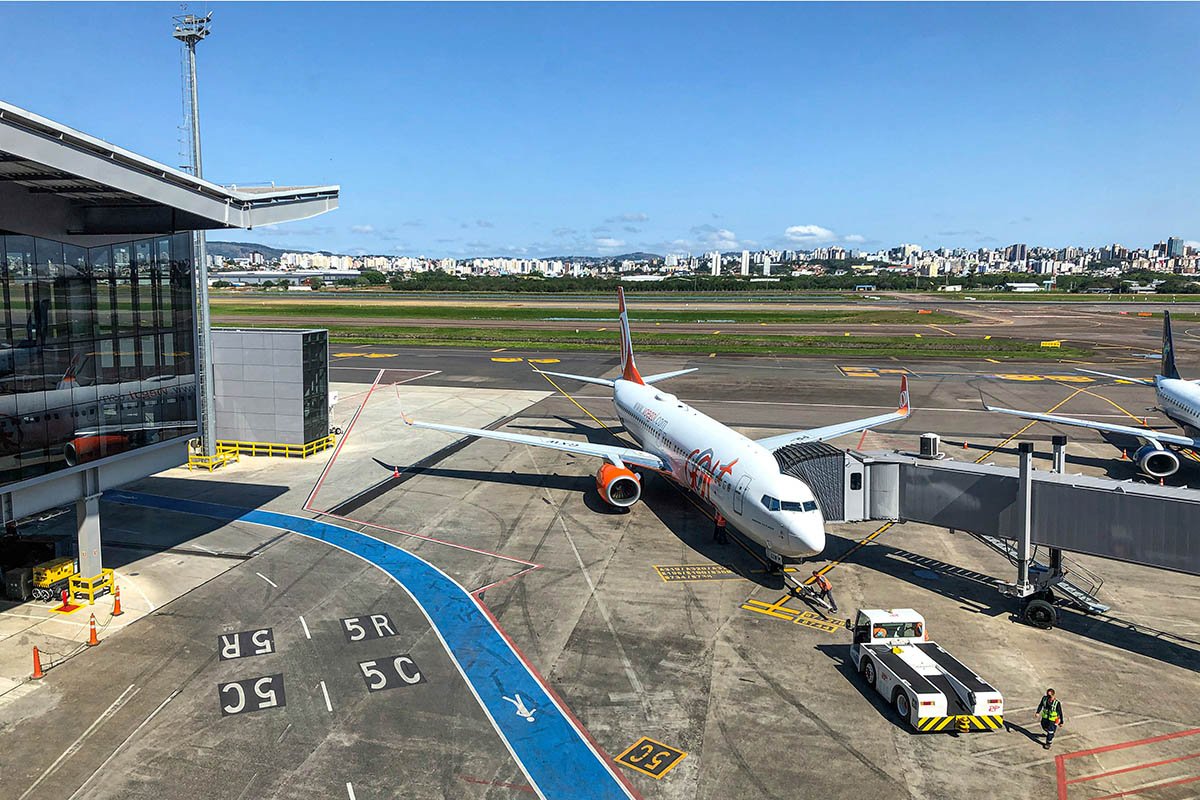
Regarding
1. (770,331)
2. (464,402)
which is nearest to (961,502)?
(464,402)

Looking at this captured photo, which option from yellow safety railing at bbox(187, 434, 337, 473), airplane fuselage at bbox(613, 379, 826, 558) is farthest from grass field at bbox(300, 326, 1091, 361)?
airplane fuselage at bbox(613, 379, 826, 558)

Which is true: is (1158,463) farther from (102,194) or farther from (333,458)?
(102,194)

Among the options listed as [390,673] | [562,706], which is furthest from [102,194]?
[562,706]

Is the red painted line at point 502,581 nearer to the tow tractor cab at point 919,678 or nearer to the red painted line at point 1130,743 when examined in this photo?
the tow tractor cab at point 919,678

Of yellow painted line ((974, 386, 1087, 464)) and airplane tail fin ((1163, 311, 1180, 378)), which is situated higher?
airplane tail fin ((1163, 311, 1180, 378))

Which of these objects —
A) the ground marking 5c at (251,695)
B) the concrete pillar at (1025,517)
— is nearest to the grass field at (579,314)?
the concrete pillar at (1025,517)

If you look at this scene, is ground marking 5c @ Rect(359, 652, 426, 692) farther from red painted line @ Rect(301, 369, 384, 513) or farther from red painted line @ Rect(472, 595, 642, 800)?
red painted line @ Rect(301, 369, 384, 513)
